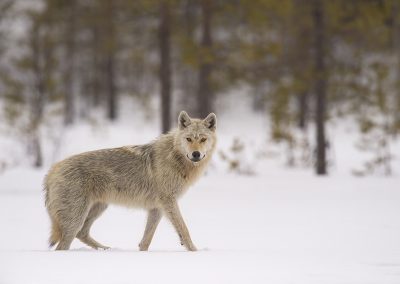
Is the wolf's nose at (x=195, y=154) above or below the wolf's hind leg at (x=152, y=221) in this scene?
above

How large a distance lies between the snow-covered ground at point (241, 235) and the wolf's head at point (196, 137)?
1223mm

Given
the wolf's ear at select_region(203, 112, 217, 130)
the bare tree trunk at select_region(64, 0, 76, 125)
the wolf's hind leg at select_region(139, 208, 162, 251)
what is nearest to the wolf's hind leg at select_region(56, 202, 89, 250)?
the wolf's hind leg at select_region(139, 208, 162, 251)

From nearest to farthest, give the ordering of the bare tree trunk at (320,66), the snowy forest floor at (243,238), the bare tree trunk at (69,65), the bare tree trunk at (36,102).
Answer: the snowy forest floor at (243,238)
the bare tree trunk at (320,66)
the bare tree trunk at (36,102)
the bare tree trunk at (69,65)

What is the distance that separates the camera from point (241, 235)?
775 centimetres

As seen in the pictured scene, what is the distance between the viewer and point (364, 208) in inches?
401

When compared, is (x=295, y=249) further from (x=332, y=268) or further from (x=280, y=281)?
(x=280, y=281)

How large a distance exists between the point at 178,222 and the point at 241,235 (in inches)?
74.3

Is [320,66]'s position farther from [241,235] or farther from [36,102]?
[36,102]

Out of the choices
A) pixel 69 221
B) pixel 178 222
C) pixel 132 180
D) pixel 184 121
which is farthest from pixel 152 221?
pixel 184 121

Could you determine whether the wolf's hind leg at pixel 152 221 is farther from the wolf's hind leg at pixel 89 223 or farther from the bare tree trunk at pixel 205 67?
the bare tree trunk at pixel 205 67

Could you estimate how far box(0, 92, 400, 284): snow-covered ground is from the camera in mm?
4402

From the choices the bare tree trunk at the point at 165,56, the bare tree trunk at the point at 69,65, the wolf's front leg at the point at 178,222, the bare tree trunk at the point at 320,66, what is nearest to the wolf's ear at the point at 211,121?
the wolf's front leg at the point at 178,222

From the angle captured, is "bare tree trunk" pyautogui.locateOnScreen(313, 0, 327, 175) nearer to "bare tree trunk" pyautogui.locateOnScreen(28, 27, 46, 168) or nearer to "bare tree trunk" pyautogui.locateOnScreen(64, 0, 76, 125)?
"bare tree trunk" pyautogui.locateOnScreen(28, 27, 46, 168)

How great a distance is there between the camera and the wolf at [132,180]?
6004 mm
